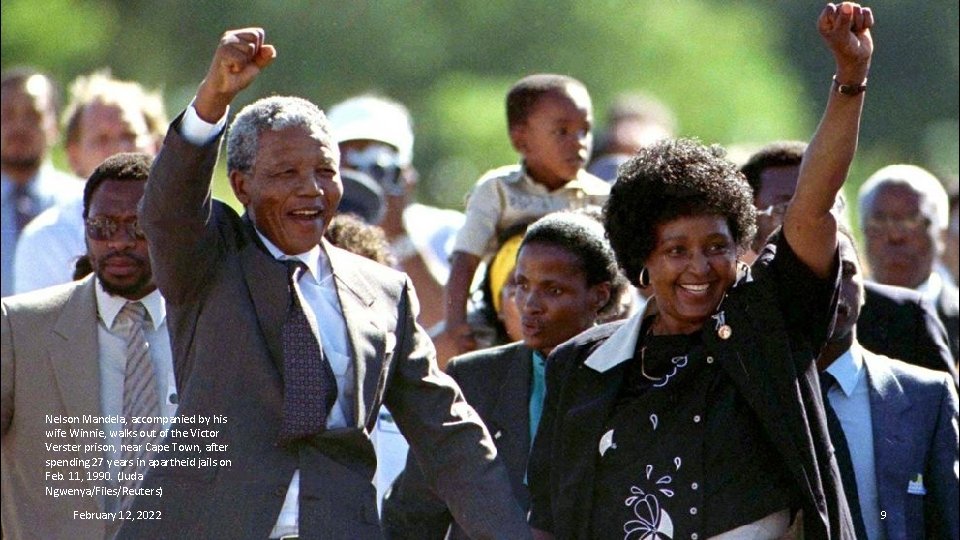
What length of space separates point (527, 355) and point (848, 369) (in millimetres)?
1124

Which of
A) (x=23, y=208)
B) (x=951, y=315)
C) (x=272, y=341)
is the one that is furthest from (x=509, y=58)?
(x=272, y=341)

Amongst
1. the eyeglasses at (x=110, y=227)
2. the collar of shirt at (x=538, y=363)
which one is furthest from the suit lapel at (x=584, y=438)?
the eyeglasses at (x=110, y=227)

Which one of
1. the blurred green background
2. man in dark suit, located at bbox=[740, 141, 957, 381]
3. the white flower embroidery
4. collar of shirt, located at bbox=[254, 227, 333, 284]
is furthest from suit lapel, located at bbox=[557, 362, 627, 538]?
the blurred green background

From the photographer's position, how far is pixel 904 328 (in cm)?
706

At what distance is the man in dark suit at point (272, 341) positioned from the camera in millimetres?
5242

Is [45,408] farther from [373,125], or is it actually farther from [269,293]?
[373,125]

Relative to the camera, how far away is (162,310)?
670 cm

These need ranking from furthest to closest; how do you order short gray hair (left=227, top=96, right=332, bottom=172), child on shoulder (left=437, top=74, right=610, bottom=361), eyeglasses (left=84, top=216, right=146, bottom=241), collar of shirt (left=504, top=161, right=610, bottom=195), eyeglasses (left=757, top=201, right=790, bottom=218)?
collar of shirt (left=504, top=161, right=610, bottom=195) < child on shoulder (left=437, top=74, right=610, bottom=361) < eyeglasses (left=757, top=201, right=790, bottom=218) < eyeglasses (left=84, top=216, right=146, bottom=241) < short gray hair (left=227, top=96, right=332, bottom=172)

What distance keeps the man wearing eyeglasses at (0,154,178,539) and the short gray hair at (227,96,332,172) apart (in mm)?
1092

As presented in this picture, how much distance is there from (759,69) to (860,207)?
15.2 m

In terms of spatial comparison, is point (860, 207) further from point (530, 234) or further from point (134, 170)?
Answer: point (134, 170)

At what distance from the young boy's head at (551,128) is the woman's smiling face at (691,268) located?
8.80 feet

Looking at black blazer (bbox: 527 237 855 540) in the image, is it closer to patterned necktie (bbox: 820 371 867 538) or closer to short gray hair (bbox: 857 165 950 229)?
patterned necktie (bbox: 820 371 867 538)

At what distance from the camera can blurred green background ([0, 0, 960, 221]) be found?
17.3 meters
